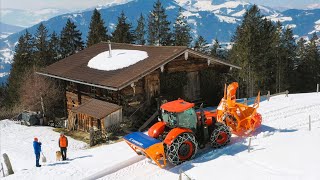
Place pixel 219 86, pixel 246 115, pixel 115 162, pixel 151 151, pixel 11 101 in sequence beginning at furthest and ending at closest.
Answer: pixel 11 101
pixel 219 86
pixel 246 115
pixel 115 162
pixel 151 151

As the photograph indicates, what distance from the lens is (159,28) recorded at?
5294 centimetres

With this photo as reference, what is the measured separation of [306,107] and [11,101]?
126 feet

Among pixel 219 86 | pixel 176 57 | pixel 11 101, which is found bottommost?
pixel 11 101

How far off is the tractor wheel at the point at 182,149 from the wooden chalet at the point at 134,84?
7.95 m

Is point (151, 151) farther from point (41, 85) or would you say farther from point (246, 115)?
point (41, 85)

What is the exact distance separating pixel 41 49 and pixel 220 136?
41477 millimetres

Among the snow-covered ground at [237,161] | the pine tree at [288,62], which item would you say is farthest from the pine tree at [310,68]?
the snow-covered ground at [237,161]

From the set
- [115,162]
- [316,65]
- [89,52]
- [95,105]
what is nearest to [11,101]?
[89,52]

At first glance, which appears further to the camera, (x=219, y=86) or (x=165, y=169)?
(x=219, y=86)

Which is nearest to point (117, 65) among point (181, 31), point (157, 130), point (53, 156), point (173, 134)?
point (53, 156)

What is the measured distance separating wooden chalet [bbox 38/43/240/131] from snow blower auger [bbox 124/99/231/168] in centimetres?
701

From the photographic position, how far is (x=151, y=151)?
1242 cm

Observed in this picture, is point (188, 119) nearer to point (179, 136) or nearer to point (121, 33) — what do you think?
point (179, 136)

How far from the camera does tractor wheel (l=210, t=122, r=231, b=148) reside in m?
14.1
